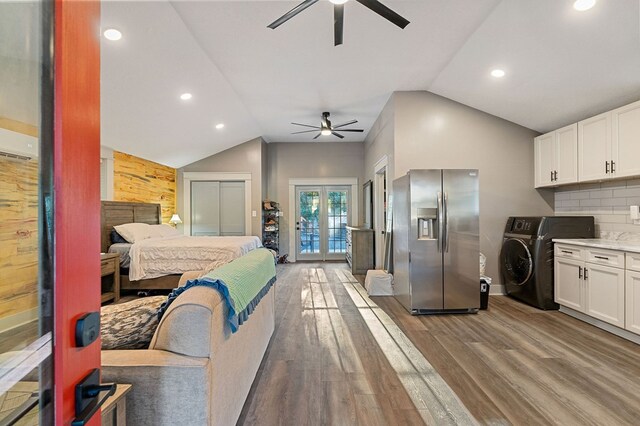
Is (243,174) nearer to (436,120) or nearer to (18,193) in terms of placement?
(436,120)

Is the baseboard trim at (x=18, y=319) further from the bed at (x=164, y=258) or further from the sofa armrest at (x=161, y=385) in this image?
the bed at (x=164, y=258)

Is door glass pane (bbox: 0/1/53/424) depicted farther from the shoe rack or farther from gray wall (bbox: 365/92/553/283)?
the shoe rack

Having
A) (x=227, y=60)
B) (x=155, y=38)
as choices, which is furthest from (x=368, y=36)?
(x=155, y=38)

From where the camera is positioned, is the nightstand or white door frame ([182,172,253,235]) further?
white door frame ([182,172,253,235])

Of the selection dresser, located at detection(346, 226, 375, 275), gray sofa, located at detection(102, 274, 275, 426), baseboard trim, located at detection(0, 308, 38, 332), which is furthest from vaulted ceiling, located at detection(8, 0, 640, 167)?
baseboard trim, located at detection(0, 308, 38, 332)

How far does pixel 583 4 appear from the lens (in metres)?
2.42

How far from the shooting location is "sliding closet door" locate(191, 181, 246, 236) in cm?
688

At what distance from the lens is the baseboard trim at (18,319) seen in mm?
541

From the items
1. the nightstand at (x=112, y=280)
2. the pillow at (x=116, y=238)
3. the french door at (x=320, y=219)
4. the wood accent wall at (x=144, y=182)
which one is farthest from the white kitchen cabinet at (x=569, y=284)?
the wood accent wall at (x=144, y=182)

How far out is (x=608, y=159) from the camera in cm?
324

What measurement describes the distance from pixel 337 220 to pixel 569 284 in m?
4.89

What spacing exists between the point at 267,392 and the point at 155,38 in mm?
3307

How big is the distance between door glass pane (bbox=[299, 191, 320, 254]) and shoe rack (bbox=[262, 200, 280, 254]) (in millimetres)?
618

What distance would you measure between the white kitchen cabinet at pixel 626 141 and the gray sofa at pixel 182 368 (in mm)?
4014
